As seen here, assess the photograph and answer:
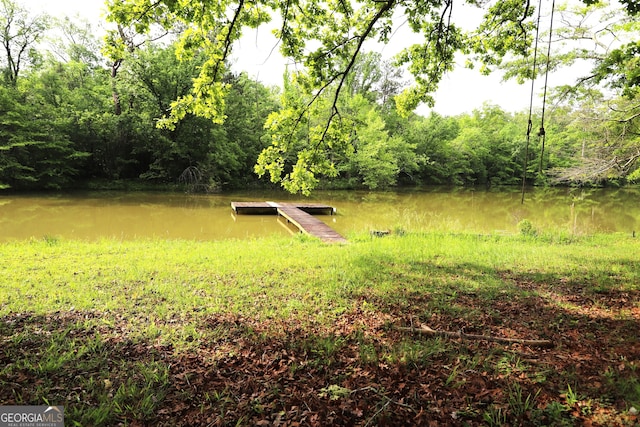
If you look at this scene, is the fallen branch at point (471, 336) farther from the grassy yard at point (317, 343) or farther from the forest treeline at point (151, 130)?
the forest treeline at point (151, 130)

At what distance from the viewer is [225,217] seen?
49.9ft

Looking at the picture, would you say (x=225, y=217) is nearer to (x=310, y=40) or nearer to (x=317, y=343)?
(x=310, y=40)

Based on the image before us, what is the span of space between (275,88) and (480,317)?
3720 cm

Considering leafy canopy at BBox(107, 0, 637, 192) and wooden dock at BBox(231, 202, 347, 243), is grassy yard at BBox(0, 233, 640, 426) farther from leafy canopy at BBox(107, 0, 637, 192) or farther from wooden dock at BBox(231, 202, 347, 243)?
wooden dock at BBox(231, 202, 347, 243)

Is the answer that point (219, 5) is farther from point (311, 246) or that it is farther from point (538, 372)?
point (538, 372)

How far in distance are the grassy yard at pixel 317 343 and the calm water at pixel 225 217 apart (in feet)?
18.8

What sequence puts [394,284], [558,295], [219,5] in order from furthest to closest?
[219,5] < [394,284] < [558,295]

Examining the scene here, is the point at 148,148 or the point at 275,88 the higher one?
the point at 275,88

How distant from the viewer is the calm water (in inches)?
463

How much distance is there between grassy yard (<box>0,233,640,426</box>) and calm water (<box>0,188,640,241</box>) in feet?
18.8

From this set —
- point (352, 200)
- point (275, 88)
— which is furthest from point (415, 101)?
point (275, 88)

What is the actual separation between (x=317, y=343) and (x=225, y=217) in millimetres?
12531

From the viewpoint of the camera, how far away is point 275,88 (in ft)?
124

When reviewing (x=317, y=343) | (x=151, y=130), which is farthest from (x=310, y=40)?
(x=151, y=130)
